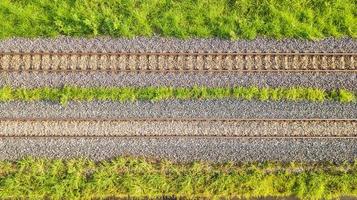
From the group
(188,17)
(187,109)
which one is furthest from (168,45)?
(187,109)

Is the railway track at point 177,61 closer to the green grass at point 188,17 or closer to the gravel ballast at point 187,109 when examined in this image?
the green grass at point 188,17

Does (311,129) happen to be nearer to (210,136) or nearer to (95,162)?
(210,136)

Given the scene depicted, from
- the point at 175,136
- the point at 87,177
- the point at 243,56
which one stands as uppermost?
the point at 243,56

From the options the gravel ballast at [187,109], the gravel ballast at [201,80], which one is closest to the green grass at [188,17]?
the gravel ballast at [201,80]

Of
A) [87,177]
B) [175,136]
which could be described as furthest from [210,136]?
[87,177]

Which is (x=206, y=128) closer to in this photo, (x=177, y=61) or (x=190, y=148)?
(x=190, y=148)

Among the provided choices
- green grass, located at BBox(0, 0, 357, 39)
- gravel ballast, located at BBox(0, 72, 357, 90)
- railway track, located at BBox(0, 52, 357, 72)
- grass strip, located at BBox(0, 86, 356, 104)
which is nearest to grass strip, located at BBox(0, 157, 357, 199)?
grass strip, located at BBox(0, 86, 356, 104)

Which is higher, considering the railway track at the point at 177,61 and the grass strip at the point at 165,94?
the railway track at the point at 177,61
